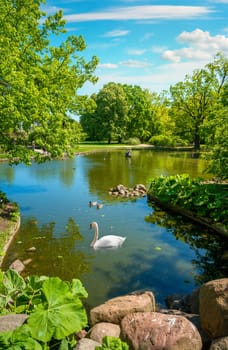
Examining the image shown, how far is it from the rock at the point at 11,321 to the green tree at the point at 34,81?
33.0 feet

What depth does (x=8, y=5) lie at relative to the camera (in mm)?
15898

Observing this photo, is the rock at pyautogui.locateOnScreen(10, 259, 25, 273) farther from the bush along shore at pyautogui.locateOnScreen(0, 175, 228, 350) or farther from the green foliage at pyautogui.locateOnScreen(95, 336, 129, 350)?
the green foliage at pyautogui.locateOnScreen(95, 336, 129, 350)

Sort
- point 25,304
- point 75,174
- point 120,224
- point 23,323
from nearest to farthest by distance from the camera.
A: point 23,323 → point 25,304 → point 120,224 → point 75,174

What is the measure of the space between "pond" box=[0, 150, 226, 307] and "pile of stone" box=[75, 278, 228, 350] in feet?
8.29

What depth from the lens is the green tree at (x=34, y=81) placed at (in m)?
14.1

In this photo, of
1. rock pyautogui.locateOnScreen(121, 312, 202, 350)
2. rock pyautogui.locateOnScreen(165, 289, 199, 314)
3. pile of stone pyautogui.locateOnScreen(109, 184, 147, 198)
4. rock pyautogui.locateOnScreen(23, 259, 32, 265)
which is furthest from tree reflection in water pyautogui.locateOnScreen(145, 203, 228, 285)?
rock pyautogui.locateOnScreen(23, 259, 32, 265)

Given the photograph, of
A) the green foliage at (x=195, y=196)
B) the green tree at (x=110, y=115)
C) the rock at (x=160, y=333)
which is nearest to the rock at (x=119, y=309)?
the rock at (x=160, y=333)

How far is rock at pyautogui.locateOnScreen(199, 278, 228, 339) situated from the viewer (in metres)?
5.75

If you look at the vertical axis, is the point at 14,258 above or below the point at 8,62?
below

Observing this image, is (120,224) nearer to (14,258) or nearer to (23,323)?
(14,258)

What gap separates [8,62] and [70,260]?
8.96m

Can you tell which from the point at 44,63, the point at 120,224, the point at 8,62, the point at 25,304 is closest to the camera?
the point at 25,304

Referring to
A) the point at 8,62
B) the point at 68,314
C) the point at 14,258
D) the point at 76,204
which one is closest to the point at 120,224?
the point at 76,204

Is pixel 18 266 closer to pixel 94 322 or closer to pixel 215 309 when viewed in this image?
pixel 94 322
